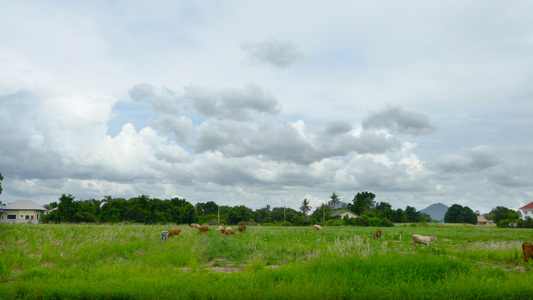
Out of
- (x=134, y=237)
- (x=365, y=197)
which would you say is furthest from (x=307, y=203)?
(x=134, y=237)

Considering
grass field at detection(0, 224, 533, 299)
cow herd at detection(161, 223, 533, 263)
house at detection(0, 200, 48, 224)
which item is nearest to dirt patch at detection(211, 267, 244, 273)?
grass field at detection(0, 224, 533, 299)

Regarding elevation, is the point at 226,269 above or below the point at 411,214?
above

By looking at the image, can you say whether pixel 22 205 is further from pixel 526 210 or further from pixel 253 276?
pixel 526 210

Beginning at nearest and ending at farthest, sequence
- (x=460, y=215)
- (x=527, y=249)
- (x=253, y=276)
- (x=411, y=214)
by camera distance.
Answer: (x=253, y=276) < (x=527, y=249) < (x=411, y=214) < (x=460, y=215)

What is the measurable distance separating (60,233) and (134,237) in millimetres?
5280

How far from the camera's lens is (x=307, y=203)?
394 ft

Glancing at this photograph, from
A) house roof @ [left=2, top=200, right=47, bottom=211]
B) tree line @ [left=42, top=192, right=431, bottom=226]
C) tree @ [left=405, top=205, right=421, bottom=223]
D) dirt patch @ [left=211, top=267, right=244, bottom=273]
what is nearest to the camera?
dirt patch @ [left=211, top=267, right=244, bottom=273]

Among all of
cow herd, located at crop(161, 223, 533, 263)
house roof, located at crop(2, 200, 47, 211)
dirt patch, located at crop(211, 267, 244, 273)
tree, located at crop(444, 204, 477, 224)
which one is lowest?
tree, located at crop(444, 204, 477, 224)

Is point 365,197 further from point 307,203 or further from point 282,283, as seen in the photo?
point 282,283

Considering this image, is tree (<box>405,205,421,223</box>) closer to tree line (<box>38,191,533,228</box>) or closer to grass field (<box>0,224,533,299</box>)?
tree line (<box>38,191,533,228</box>)

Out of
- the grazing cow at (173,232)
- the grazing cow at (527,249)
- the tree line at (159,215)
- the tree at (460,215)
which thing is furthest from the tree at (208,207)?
the grazing cow at (527,249)

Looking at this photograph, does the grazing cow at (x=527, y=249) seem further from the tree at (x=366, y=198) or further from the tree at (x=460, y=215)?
the tree at (x=460, y=215)

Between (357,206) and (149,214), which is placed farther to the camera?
(357,206)

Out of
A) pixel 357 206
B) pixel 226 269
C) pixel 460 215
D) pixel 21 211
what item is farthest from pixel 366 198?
pixel 226 269
